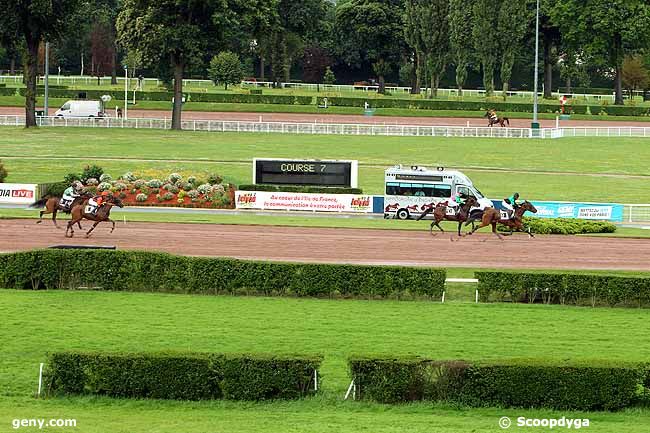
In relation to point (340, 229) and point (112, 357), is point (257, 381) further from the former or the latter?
point (340, 229)

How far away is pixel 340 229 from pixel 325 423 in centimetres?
2379

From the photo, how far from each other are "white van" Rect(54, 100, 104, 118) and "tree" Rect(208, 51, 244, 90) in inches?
940

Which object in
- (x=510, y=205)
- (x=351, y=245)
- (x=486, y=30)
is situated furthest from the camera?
(x=486, y=30)

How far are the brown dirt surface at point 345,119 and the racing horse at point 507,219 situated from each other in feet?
156

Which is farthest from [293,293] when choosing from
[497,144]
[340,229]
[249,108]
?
[249,108]

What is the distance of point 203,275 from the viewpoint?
27672 millimetres

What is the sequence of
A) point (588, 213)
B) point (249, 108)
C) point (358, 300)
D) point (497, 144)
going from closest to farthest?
point (358, 300) < point (588, 213) < point (497, 144) < point (249, 108)

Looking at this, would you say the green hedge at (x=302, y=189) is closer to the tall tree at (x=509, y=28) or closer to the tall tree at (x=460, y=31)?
the tall tree at (x=509, y=28)

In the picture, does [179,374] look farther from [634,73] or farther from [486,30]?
[634,73]

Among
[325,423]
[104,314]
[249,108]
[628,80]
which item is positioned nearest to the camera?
[325,423]

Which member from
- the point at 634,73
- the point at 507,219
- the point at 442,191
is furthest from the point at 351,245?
the point at 634,73

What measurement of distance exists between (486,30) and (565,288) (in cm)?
7070

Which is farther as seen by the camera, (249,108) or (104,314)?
(249,108)

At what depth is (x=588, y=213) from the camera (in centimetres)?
4366
